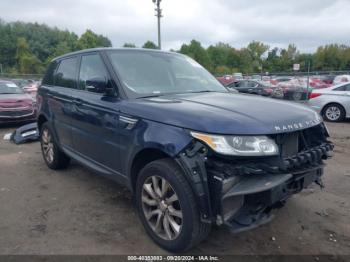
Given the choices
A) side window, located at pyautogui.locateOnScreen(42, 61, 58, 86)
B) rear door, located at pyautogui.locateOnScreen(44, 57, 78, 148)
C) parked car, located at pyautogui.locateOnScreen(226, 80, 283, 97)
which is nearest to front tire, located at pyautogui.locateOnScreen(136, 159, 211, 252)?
rear door, located at pyautogui.locateOnScreen(44, 57, 78, 148)

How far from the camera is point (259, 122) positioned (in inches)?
102

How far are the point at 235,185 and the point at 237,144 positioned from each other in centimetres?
32

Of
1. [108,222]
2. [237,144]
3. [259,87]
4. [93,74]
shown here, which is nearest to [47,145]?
[93,74]

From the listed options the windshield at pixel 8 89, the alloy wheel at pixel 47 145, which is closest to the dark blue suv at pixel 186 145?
the alloy wheel at pixel 47 145

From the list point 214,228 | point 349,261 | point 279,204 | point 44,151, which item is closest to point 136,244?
point 214,228

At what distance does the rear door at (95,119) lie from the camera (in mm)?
3408

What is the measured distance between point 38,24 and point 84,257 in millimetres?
115001

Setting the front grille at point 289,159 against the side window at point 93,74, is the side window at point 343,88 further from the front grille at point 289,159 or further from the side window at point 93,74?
the side window at point 93,74

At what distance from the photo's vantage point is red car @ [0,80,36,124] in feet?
31.6

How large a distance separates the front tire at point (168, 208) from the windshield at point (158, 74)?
0.95 metres

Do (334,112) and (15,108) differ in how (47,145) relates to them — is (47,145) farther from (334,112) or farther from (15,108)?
(334,112)

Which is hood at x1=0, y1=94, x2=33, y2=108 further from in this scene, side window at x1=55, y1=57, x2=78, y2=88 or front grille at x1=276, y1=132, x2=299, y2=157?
front grille at x1=276, y1=132, x2=299, y2=157

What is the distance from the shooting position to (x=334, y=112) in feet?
34.9

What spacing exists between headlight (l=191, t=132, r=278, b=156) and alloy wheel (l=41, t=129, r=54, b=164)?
3.45 m
